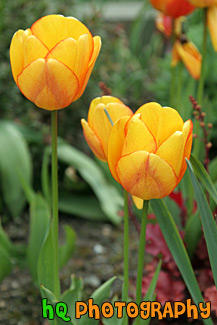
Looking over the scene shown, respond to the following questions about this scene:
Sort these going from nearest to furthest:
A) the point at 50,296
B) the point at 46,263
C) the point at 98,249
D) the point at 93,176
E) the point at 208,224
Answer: the point at 208,224
the point at 50,296
the point at 46,263
the point at 98,249
the point at 93,176

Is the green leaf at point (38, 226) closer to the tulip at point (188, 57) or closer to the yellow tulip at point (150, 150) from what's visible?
the tulip at point (188, 57)

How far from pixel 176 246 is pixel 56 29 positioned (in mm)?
476

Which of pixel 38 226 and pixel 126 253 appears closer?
pixel 126 253

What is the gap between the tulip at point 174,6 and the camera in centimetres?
145

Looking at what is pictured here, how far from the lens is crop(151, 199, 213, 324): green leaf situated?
1088 millimetres

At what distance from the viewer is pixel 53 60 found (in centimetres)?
93

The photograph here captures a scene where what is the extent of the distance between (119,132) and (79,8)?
2263 mm

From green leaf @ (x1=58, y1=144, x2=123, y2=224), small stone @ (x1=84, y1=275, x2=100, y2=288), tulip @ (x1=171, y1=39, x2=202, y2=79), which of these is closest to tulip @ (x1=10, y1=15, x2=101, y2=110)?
tulip @ (x1=171, y1=39, x2=202, y2=79)

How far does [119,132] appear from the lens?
0.91m

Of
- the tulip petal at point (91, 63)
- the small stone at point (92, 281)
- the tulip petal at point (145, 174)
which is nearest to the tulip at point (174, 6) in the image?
the tulip petal at point (91, 63)

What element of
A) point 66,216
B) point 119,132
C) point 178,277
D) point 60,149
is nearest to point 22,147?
point 60,149

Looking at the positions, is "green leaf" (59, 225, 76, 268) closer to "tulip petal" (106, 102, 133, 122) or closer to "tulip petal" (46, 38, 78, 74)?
"tulip petal" (106, 102, 133, 122)

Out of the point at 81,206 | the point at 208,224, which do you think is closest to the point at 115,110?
the point at 208,224

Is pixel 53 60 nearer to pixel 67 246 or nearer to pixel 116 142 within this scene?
pixel 116 142
